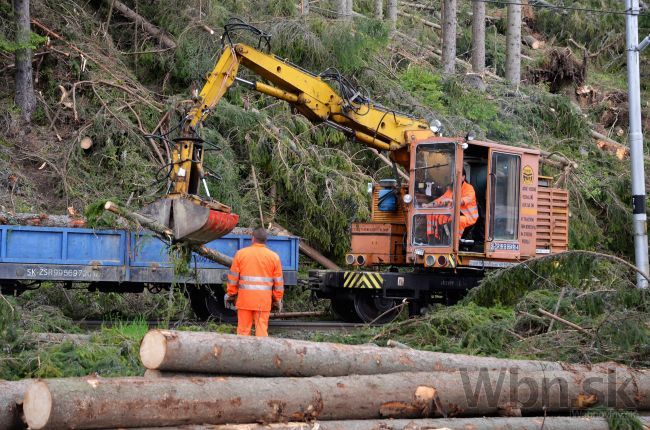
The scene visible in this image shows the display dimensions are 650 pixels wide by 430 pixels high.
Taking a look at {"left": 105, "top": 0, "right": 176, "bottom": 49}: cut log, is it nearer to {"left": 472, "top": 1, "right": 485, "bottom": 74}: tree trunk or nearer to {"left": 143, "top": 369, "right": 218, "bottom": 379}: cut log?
{"left": 472, "top": 1, "right": 485, "bottom": 74}: tree trunk

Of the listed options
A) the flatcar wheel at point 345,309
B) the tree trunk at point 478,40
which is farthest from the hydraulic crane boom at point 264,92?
the tree trunk at point 478,40

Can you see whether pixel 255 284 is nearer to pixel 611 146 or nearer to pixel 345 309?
pixel 345 309

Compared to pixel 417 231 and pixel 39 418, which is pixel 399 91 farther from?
pixel 39 418

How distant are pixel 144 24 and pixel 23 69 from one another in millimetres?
3437

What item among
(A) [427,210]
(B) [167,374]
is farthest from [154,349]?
(A) [427,210]

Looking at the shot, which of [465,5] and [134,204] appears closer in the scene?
[134,204]

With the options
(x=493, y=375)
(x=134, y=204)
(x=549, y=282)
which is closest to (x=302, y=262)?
(x=134, y=204)

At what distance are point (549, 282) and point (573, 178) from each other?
8.80 metres

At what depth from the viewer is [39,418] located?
19.5 feet

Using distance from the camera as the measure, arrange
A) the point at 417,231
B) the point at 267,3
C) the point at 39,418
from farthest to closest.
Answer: the point at 267,3
the point at 417,231
the point at 39,418

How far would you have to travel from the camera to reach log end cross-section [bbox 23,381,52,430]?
592 centimetres

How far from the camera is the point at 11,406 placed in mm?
6539

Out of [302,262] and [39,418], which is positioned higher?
[302,262]

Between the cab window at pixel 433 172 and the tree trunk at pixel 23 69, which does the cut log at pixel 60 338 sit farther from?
the tree trunk at pixel 23 69
